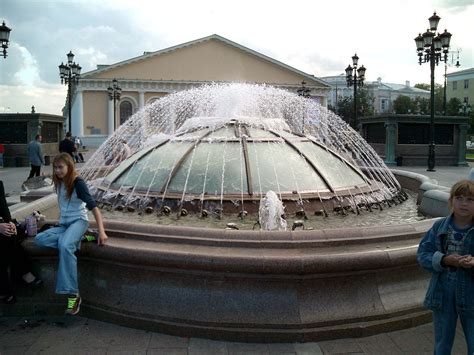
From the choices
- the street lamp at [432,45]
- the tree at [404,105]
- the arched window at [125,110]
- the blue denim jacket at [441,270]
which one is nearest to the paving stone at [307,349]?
the blue denim jacket at [441,270]

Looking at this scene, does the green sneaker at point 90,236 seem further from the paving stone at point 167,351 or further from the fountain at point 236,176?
the fountain at point 236,176

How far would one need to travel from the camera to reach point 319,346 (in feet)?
11.7

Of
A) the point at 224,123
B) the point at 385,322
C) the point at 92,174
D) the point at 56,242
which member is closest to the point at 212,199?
the point at 224,123

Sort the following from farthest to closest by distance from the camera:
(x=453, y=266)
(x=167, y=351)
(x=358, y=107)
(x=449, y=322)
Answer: (x=358, y=107) → (x=167, y=351) → (x=449, y=322) → (x=453, y=266)

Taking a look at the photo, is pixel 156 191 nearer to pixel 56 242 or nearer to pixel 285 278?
pixel 56 242

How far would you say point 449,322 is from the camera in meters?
2.89

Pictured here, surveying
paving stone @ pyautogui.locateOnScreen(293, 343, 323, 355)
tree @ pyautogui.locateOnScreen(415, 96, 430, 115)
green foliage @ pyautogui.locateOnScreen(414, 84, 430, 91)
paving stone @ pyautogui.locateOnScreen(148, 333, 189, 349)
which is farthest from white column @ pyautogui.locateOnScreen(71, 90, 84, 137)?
green foliage @ pyautogui.locateOnScreen(414, 84, 430, 91)

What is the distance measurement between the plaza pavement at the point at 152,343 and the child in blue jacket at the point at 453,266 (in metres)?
0.74

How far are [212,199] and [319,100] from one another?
182ft

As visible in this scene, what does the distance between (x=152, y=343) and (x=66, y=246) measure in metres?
1.03

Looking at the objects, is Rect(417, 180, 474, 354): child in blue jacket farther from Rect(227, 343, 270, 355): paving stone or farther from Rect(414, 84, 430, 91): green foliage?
Rect(414, 84, 430, 91): green foliage

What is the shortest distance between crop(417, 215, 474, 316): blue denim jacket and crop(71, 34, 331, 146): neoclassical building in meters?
52.2

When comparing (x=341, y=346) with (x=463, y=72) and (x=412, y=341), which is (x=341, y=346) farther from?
(x=463, y=72)

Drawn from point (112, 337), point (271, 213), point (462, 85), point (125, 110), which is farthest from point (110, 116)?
point (462, 85)
